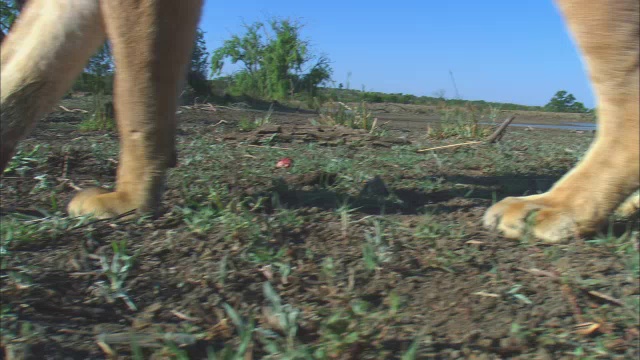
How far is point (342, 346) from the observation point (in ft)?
5.34

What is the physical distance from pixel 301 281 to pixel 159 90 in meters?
0.92

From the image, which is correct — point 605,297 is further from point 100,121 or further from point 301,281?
point 100,121

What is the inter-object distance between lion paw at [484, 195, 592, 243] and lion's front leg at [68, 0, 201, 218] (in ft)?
4.34

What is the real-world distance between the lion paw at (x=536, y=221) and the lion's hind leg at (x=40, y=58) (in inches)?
71.3

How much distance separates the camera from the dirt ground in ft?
5.49

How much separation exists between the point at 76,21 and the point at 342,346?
5.88 ft

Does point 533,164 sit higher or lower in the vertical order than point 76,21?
lower

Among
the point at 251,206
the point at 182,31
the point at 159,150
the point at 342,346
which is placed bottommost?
the point at 342,346

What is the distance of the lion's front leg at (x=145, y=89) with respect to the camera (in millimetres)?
2297

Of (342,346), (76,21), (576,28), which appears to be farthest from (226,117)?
(342,346)

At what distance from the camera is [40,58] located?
2529mm

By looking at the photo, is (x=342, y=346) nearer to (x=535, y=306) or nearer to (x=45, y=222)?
(x=535, y=306)

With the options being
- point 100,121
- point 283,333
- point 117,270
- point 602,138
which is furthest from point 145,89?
point 100,121

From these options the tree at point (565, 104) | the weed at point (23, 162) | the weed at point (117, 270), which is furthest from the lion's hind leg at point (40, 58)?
the tree at point (565, 104)
